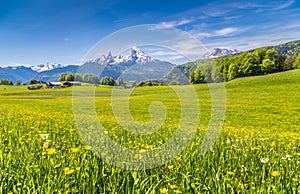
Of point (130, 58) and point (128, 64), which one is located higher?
point (130, 58)

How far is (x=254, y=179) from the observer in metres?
3.21

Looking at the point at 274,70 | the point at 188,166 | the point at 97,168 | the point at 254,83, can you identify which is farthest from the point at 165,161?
the point at 274,70

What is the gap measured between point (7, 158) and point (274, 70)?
10775 cm

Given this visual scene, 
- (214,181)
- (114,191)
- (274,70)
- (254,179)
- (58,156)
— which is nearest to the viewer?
(114,191)

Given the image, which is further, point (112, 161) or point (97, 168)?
point (112, 161)

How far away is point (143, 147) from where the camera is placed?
201 inches

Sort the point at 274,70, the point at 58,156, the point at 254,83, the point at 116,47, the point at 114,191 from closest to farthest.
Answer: the point at 114,191, the point at 58,156, the point at 116,47, the point at 254,83, the point at 274,70

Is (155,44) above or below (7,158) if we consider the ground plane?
above

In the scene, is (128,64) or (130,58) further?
(128,64)

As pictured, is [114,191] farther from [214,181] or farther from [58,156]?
[58,156]

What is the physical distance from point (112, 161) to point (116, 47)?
6.96 ft

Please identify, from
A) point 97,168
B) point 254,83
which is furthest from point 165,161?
point 254,83

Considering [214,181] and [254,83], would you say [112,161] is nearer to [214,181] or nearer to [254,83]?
[214,181]

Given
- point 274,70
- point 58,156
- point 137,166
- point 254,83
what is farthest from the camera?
point 274,70
